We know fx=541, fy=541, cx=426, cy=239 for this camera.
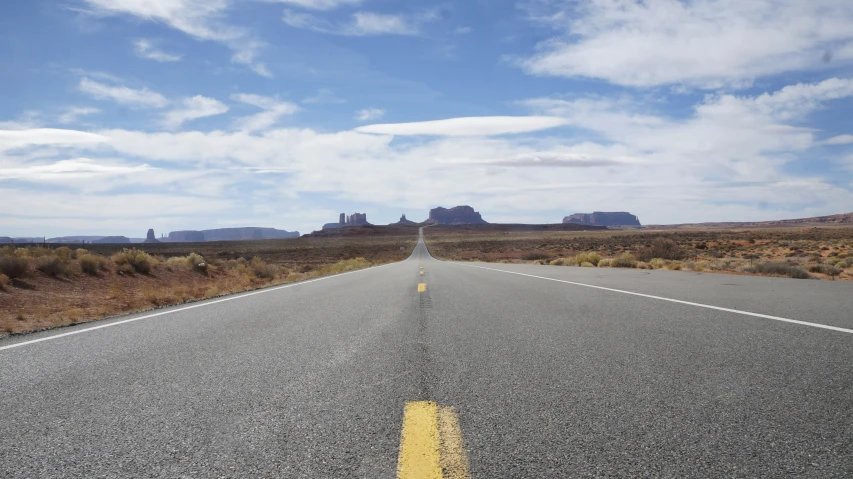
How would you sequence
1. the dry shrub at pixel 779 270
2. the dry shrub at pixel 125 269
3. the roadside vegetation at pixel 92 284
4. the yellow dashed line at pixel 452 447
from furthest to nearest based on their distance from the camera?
the dry shrub at pixel 125 269 < the dry shrub at pixel 779 270 < the roadside vegetation at pixel 92 284 < the yellow dashed line at pixel 452 447

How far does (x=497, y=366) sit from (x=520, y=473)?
194 centimetres

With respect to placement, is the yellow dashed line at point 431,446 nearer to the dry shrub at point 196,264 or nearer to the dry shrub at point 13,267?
the dry shrub at point 13,267

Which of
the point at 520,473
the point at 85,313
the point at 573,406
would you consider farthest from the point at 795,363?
the point at 85,313

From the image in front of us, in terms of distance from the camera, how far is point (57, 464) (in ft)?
8.07

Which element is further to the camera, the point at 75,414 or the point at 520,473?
the point at 75,414

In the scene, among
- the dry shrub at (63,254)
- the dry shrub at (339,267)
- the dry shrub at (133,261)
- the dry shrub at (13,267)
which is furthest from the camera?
the dry shrub at (339,267)

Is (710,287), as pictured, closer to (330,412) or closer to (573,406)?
(573,406)

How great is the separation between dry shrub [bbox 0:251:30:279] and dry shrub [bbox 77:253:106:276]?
2.91 m

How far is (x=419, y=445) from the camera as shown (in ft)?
8.36

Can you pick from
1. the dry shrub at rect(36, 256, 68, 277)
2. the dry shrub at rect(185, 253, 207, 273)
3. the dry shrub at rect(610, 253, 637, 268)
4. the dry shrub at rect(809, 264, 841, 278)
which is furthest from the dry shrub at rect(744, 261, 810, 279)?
the dry shrub at rect(36, 256, 68, 277)

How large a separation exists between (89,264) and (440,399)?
20.3 m

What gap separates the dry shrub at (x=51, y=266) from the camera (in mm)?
17609

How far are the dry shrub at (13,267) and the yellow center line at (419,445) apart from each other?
17.2 m

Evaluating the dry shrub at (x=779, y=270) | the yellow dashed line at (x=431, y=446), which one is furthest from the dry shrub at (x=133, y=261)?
the dry shrub at (x=779, y=270)
